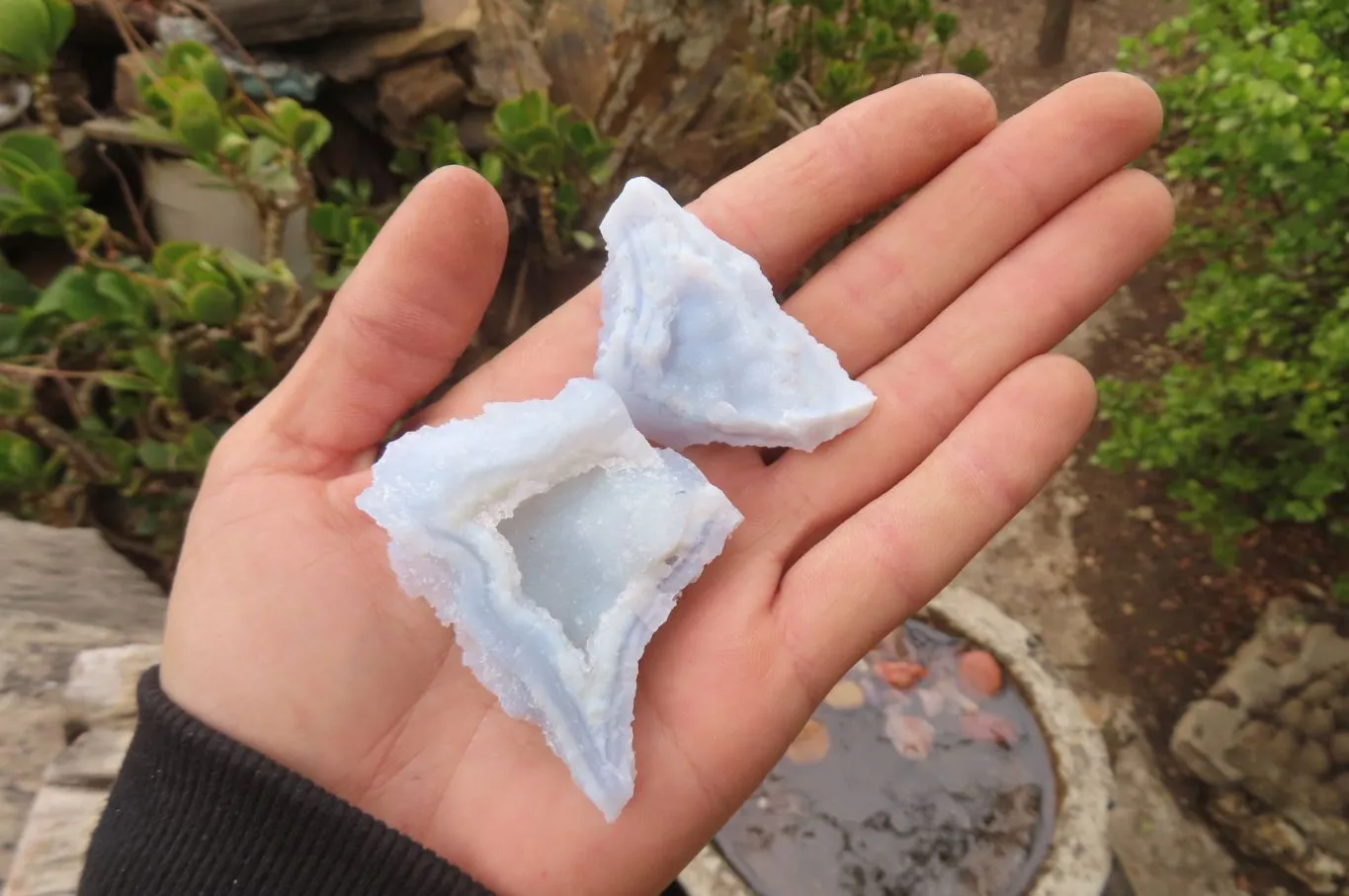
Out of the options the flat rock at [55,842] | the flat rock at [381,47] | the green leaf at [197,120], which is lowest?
the flat rock at [55,842]

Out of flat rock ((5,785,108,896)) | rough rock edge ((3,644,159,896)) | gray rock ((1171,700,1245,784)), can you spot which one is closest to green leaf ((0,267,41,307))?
rough rock edge ((3,644,159,896))

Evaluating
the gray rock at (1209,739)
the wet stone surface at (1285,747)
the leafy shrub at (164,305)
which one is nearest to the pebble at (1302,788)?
the wet stone surface at (1285,747)

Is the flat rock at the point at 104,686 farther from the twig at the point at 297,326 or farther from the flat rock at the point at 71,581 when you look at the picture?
the twig at the point at 297,326

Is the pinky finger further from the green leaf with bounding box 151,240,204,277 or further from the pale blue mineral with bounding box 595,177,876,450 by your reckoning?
the green leaf with bounding box 151,240,204,277

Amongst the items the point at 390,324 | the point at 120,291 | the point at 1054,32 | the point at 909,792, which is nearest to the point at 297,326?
the point at 120,291

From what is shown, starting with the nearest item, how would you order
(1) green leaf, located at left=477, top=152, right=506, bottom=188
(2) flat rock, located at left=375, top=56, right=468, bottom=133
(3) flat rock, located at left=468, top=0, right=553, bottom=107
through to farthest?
(1) green leaf, located at left=477, top=152, right=506, bottom=188 → (2) flat rock, located at left=375, top=56, right=468, bottom=133 → (3) flat rock, located at left=468, top=0, right=553, bottom=107

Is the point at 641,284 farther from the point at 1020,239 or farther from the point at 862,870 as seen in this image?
the point at 862,870

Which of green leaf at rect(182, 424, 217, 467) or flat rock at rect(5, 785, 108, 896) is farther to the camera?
green leaf at rect(182, 424, 217, 467)
